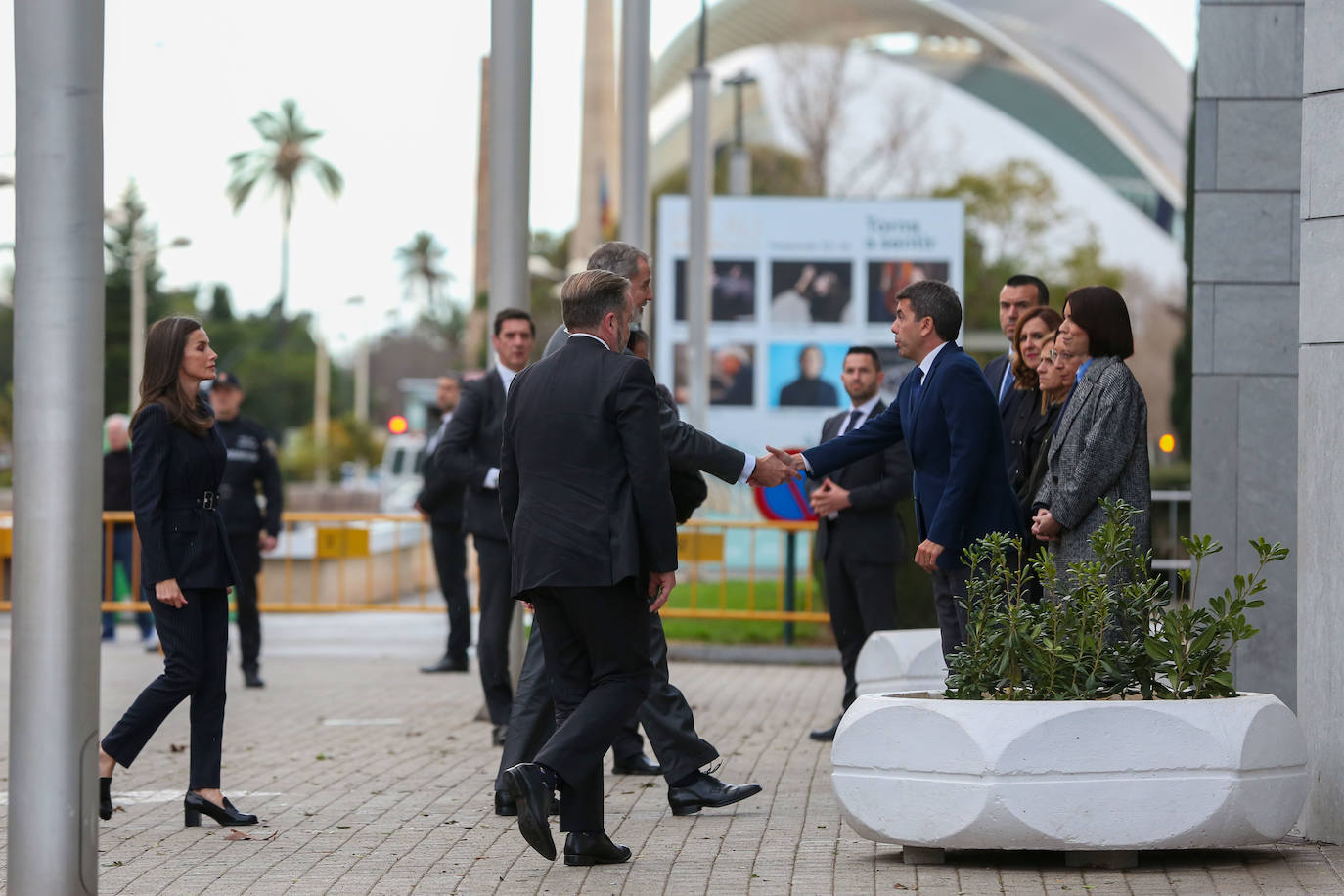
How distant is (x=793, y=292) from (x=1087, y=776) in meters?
22.2

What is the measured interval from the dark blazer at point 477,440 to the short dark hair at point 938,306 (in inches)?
112

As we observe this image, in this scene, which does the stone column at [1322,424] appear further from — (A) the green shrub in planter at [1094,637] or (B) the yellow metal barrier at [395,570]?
(B) the yellow metal barrier at [395,570]

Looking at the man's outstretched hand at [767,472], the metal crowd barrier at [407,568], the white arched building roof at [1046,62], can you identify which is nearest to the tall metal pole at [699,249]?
the metal crowd barrier at [407,568]

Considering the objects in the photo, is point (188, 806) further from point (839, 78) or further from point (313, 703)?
point (839, 78)

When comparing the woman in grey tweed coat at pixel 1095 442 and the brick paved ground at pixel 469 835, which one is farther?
the woman in grey tweed coat at pixel 1095 442

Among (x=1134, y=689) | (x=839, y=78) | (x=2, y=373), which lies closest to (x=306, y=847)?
(x=1134, y=689)

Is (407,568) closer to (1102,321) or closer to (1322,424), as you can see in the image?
(1102,321)

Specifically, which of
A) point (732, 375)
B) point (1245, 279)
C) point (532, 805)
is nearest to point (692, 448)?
point (532, 805)

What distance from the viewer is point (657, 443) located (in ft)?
20.0

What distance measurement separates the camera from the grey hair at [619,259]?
7246 mm

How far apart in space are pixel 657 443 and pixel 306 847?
1.94 m

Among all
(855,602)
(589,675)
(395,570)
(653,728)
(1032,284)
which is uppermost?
(1032,284)

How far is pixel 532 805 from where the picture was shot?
594cm

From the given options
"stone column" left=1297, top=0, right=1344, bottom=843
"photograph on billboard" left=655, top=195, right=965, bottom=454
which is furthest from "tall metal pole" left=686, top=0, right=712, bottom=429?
"stone column" left=1297, top=0, right=1344, bottom=843
